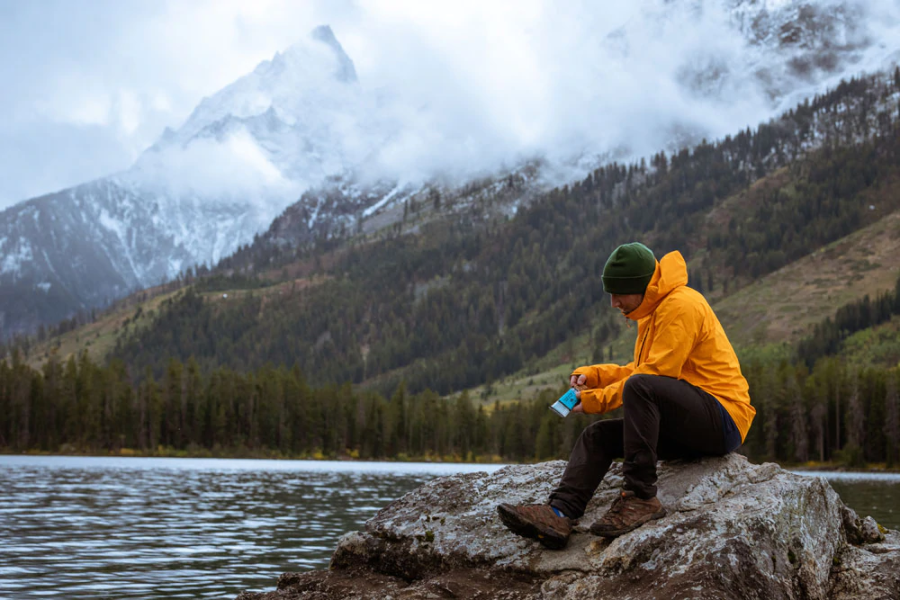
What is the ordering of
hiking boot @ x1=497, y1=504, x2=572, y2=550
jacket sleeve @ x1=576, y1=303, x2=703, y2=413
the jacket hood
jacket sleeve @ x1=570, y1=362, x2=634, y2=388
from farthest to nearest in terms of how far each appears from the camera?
1. jacket sleeve @ x1=570, y1=362, x2=634, y2=388
2. the jacket hood
3. hiking boot @ x1=497, y1=504, x2=572, y2=550
4. jacket sleeve @ x1=576, y1=303, x2=703, y2=413

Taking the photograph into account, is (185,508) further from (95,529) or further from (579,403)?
(579,403)

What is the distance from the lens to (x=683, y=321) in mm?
9391

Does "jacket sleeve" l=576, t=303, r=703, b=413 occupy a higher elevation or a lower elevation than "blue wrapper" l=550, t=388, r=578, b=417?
higher

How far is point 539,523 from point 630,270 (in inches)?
121

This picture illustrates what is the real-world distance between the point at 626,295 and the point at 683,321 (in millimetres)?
803

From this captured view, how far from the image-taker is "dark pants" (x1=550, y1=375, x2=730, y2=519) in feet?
30.3

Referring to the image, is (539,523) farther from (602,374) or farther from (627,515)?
(602,374)

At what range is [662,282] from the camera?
9766 mm

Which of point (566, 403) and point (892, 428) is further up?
point (566, 403)

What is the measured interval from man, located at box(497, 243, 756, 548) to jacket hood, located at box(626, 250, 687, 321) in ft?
0.04

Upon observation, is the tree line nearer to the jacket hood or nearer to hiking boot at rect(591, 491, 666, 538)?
the jacket hood

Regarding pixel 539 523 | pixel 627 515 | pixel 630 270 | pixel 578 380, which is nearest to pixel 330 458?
pixel 578 380

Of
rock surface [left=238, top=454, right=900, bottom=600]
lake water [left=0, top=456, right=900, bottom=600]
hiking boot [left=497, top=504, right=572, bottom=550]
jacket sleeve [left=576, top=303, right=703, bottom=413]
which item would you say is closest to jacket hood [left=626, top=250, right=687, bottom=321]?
jacket sleeve [left=576, top=303, right=703, bottom=413]

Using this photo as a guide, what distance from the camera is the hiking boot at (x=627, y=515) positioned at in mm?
9125
